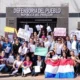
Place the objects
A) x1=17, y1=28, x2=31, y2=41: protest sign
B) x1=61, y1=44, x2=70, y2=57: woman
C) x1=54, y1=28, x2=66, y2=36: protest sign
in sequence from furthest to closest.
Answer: x1=54, y1=28, x2=66, y2=36: protest sign → x1=17, y1=28, x2=31, y2=41: protest sign → x1=61, y1=44, x2=70, y2=57: woman

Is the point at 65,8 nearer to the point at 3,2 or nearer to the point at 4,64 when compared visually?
the point at 3,2

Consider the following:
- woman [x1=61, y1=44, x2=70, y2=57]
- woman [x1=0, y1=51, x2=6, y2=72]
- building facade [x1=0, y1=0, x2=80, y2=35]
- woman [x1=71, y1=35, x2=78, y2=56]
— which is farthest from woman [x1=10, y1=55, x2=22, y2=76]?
building facade [x1=0, y1=0, x2=80, y2=35]

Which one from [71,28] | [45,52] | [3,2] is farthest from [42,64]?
[3,2]

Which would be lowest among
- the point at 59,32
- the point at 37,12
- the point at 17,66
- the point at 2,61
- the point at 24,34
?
the point at 17,66

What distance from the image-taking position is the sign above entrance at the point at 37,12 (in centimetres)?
2290

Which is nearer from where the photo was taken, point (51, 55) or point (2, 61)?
point (51, 55)

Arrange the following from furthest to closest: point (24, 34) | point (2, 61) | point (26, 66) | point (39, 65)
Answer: point (24, 34) < point (2, 61) < point (39, 65) < point (26, 66)

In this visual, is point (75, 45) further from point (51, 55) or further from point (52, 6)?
point (52, 6)

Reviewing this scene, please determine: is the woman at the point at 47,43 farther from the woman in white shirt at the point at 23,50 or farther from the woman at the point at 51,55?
the woman in white shirt at the point at 23,50

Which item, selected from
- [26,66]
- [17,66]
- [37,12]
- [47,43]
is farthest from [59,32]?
[37,12]

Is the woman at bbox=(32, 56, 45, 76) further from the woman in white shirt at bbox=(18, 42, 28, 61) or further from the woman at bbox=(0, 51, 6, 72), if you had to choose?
the woman at bbox=(0, 51, 6, 72)

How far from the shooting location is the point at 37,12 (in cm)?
2306

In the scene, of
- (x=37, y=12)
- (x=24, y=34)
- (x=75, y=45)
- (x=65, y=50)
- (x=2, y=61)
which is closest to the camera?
(x=65, y=50)

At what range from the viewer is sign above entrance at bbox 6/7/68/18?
75.1 ft
